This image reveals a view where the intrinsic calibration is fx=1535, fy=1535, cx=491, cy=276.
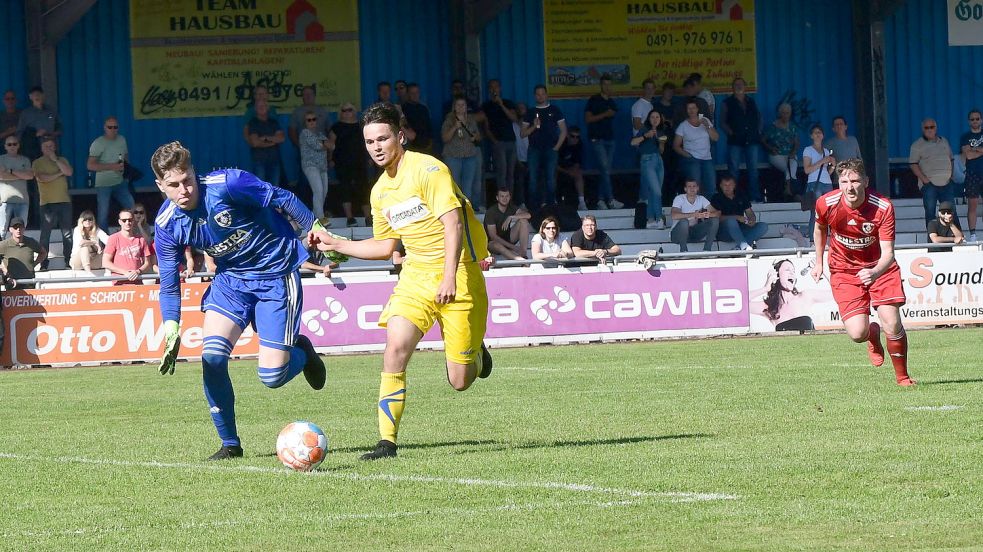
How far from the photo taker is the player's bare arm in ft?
26.8

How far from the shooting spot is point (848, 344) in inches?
693

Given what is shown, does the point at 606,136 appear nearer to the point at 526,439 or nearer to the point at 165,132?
the point at 165,132

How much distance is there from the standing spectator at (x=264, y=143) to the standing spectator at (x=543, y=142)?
3.75m

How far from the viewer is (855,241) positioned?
12445 mm

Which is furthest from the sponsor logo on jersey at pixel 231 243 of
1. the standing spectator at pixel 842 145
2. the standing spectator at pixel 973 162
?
the standing spectator at pixel 973 162

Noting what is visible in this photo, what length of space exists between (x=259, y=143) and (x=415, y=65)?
488 centimetres

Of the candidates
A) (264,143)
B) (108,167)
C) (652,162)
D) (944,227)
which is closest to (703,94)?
(652,162)

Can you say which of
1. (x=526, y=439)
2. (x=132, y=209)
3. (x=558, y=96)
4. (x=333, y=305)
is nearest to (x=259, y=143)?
(x=132, y=209)

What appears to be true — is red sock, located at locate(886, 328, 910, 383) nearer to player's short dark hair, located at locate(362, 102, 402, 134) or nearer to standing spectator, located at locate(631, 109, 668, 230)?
player's short dark hair, located at locate(362, 102, 402, 134)

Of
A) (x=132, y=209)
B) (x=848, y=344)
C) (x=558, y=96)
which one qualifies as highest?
(x=558, y=96)

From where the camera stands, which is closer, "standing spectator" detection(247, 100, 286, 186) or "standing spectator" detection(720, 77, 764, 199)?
"standing spectator" detection(247, 100, 286, 186)

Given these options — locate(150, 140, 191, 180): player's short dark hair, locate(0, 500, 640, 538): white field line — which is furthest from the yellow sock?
locate(0, 500, 640, 538): white field line

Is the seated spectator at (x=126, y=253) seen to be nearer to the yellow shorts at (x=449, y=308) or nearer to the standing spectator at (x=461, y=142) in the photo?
the standing spectator at (x=461, y=142)

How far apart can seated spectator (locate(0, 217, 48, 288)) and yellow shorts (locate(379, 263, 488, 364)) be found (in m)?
11.9
